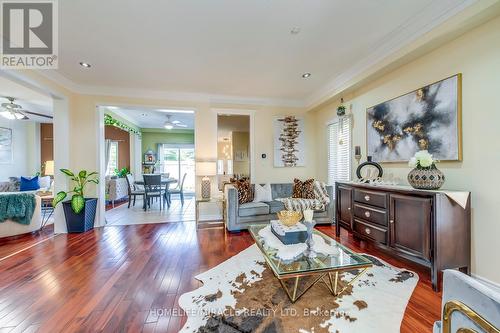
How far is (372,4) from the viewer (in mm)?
2113

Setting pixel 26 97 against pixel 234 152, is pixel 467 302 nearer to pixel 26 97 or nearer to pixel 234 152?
pixel 234 152

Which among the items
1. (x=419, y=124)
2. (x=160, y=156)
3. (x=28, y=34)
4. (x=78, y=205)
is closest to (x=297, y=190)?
(x=419, y=124)

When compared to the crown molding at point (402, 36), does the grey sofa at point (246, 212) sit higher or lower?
lower

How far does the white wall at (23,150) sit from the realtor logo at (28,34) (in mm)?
5347

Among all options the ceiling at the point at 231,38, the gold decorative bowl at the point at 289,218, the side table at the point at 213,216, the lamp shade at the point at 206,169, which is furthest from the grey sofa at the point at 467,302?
the side table at the point at 213,216

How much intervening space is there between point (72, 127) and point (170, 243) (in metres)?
3.07

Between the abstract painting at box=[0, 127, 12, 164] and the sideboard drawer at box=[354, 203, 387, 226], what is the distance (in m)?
9.34

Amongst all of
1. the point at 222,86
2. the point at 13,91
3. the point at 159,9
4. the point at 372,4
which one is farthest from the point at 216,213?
the point at 13,91

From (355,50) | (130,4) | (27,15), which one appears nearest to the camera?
(130,4)

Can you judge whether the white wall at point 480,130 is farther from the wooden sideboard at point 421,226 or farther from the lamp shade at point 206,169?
the lamp shade at point 206,169

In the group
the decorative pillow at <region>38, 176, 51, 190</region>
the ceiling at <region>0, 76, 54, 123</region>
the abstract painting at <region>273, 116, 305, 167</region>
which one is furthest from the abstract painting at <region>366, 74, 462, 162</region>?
the decorative pillow at <region>38, 176, 51, 190</region>

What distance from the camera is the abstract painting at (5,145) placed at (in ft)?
20.6

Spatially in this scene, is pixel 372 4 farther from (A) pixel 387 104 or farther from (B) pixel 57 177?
(B) pixel 57 177

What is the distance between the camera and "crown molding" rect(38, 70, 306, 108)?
3985 mm
